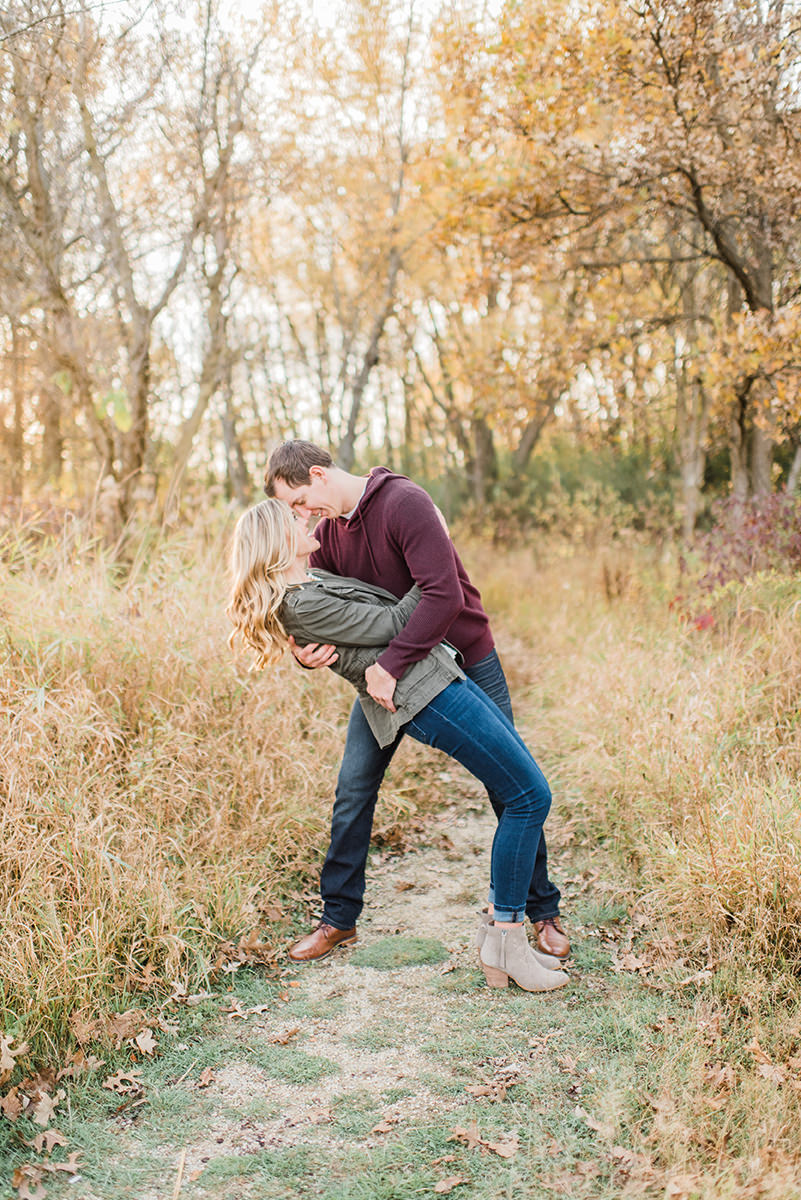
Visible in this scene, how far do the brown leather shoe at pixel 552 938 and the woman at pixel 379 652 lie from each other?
35 centimetres

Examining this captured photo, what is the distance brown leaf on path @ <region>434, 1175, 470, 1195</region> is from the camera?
2.36 meters

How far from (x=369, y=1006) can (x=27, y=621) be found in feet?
8.65

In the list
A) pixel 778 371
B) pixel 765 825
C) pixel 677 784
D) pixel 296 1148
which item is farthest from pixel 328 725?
pixel 778 371

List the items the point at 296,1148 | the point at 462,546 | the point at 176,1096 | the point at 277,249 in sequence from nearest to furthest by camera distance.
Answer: the point at 296,1148 → the point at 176,1096 → the point at 462,546 → the point at 277,249

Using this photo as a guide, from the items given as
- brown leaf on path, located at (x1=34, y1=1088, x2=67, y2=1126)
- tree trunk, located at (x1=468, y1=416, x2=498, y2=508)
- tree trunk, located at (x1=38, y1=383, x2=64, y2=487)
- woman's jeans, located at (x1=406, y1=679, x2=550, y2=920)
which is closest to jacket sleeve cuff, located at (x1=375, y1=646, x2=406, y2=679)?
woman's jeans, located at (x1=406, y1=679, x2=550, y2=920)

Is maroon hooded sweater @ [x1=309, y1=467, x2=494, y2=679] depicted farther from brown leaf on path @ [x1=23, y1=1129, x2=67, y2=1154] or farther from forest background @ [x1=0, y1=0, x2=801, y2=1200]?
brown leaf on path @ [x1=23, y1=1129, x2=67, y2=1154]

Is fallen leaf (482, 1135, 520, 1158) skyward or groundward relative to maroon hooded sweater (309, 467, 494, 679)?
groundward

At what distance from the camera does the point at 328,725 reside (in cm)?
538

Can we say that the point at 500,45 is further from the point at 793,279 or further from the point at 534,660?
the point at 534,660

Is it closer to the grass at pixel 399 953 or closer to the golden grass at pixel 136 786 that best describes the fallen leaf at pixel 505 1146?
the grass at pixel 399 953

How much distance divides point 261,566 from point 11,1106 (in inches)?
71.3

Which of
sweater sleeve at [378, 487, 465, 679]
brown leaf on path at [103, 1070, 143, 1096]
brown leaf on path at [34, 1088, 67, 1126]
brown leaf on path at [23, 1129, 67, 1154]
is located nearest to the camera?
brown leaf on path at [23, 1129, 67, 1154]

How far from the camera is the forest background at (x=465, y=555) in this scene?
3223mm

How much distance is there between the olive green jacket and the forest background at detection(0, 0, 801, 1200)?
1.23 meters
